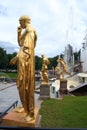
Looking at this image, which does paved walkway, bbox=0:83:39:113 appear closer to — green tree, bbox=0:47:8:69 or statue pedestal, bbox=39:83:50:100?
statue pedestal, bbox=39:83:50:100

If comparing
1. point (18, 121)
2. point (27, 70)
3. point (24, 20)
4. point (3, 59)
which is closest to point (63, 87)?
point (24, 20)

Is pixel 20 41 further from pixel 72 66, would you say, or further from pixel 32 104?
pixel 72 66

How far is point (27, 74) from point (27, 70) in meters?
0.07

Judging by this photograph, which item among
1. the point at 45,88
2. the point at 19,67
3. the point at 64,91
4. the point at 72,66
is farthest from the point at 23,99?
the point at 72,66

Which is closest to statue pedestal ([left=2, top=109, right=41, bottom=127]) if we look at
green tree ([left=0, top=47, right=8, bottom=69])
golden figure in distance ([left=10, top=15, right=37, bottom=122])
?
golden figure in distance ([left=10, top=15, right=37, bottom=122])

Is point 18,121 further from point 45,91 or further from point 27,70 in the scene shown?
point 45,91

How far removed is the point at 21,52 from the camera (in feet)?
19.1

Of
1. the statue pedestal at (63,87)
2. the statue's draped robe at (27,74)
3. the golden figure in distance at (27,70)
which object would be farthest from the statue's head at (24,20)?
the statue pedestal at (63,87)

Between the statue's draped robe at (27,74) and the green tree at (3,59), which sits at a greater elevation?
the statue's draped robe at (27,74)

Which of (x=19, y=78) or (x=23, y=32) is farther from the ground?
(x=23, y=32)

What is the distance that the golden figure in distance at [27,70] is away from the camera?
18.6 feet

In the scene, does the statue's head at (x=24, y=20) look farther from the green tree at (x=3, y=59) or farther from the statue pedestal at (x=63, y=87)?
the green tree at (x=3, y=59)

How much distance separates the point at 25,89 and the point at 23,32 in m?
1.08

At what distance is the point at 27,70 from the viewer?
18.6 feet
